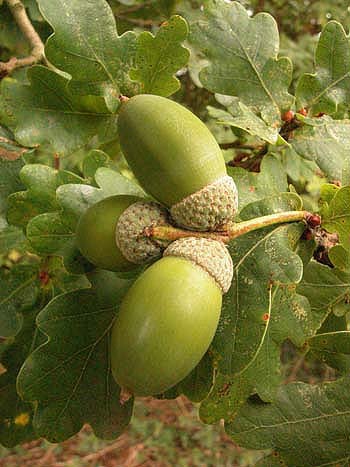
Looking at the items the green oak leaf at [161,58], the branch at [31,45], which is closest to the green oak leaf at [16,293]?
the branch at [31,45]

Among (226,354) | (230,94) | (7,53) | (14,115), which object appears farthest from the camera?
(7,53)

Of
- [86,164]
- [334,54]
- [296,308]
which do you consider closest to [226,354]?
[296,308]

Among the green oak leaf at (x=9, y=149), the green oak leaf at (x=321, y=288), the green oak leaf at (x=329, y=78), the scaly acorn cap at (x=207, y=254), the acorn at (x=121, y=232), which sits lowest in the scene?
the green oak leaf at (x=9, y=149)

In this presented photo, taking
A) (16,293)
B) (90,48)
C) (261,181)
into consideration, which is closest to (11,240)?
(16,293)

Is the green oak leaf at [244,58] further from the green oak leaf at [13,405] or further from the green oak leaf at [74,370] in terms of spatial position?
the green oak leaf at [13,405]

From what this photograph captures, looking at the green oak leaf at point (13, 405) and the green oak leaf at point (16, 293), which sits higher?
the green oak leaf at point (16, 293)

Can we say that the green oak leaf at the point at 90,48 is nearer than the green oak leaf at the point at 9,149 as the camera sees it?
Yes

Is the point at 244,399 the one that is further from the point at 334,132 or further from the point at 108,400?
the point at 334,132
